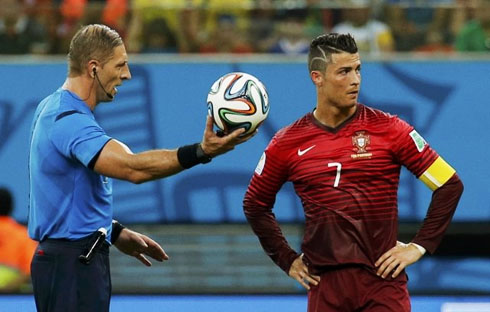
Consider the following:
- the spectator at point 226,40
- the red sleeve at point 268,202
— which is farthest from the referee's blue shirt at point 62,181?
the spectator at point 226,40

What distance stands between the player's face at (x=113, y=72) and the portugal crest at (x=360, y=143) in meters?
1.32

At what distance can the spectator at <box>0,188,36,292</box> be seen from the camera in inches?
382

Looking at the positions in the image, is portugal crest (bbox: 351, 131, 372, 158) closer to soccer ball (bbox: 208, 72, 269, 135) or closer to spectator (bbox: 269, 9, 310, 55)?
soccer ball (bbox: 208, 72, 269, 135)

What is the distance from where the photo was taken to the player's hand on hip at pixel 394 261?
6.17 meters

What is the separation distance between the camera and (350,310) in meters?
6.29

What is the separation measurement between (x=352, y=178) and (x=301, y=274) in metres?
0.64

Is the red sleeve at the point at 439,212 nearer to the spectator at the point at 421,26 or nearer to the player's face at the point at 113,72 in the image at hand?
the player's face at the point at 113,72

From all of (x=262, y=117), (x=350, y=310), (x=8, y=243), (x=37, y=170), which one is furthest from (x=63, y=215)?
(x=8, y=243)

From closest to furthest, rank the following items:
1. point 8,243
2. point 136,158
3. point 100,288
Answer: point 136,158 → point 100,288 → point 8,243

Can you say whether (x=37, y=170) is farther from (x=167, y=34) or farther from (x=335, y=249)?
(x=167, y=34)

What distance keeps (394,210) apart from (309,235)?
0.49m

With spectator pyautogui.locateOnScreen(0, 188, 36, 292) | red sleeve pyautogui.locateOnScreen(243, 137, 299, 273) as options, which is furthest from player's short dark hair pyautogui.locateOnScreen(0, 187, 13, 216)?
red sleeve pyautogui.locateOnScreen(243, 137, 299, 273)

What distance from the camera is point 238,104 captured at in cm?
592

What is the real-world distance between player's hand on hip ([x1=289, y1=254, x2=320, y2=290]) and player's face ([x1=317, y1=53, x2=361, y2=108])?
3.04 feet
